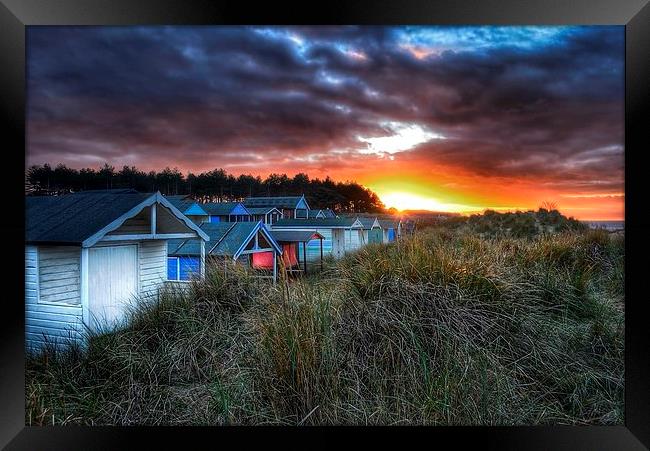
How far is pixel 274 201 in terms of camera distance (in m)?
2.76

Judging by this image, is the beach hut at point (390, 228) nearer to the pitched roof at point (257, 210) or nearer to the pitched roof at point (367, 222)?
the pitched roof at point (367, 222)

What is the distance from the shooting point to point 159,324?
7.51 ft

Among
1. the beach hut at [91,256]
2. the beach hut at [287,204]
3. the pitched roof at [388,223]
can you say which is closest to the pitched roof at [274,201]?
the beach hut at [287,204]

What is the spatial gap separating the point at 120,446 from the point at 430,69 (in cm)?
254

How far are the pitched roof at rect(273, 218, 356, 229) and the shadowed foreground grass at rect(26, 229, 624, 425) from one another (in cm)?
53

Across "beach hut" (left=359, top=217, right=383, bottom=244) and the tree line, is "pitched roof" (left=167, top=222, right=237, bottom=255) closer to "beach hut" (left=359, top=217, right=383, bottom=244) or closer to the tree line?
the tree line

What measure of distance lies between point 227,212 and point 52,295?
109cm

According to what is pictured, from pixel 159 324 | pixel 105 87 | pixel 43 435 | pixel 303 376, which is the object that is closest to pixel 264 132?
pixel 105 87

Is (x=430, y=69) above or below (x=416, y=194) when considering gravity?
above

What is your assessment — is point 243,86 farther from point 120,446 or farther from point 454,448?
point 454,448

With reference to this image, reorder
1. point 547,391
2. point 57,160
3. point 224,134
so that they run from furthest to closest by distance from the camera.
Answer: point 224,134 < point 57,160 < point 547,391

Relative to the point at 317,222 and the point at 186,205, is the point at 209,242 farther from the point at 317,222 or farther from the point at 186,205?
the point at 317,222

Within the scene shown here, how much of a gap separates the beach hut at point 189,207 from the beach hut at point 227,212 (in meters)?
0.05
